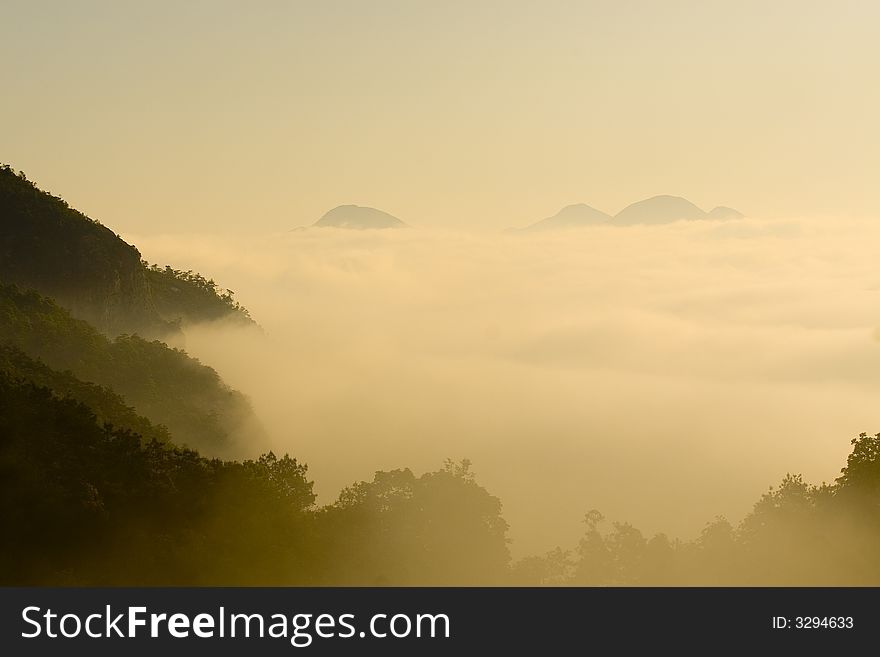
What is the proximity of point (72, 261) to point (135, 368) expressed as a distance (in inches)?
828

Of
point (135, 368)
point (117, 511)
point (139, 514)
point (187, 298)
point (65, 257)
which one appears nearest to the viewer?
point (117, 511)

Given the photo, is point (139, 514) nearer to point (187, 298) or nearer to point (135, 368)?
point (135, 368)

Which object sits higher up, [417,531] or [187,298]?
[187,298]

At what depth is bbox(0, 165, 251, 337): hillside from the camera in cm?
9569

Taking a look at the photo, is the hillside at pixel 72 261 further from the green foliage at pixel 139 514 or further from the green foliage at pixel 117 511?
the green foliage at pixel 117 511

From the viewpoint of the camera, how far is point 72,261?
9962 cm

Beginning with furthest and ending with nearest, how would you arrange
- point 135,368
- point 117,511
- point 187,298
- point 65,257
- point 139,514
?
point 187,298 < point 65,257 < point 135,368 < point 139,514 < point 117,511

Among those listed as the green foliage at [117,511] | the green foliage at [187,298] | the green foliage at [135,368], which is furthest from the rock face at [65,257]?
the green foliage at [117,511]

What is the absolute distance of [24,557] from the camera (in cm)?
3806

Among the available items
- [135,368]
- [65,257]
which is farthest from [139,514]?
[65,257]

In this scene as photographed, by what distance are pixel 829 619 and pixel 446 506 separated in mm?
37919

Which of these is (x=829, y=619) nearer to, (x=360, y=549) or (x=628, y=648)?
(x=628, y=648)

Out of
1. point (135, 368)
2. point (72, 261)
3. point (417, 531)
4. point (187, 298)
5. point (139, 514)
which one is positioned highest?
point (187, 298)

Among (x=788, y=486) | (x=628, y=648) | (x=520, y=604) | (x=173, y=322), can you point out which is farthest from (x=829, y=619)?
(x=173, y=322)
